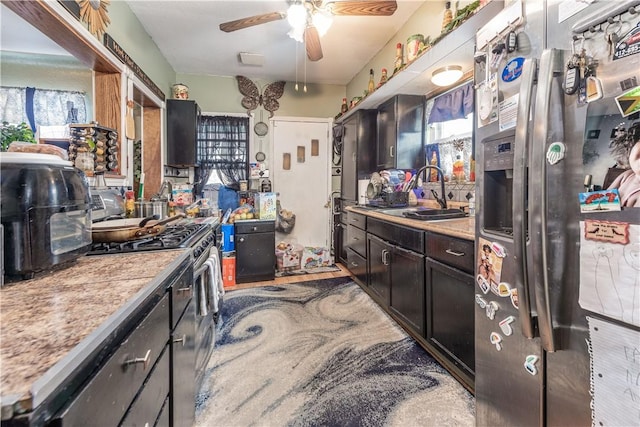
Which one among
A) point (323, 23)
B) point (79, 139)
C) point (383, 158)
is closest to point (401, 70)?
point (323, 23)

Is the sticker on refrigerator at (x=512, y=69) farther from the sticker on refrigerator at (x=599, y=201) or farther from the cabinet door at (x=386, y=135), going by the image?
the cabinet door at (x=386, y=135)

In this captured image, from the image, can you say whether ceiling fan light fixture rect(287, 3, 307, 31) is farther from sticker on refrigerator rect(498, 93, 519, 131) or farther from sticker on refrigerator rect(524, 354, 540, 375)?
sticker on refrigerator rect(524, 354, 540, 375)

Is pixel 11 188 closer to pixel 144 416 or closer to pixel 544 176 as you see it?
pixel 144 416

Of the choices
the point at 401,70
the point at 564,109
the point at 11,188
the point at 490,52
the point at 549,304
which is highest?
the point at 401,70

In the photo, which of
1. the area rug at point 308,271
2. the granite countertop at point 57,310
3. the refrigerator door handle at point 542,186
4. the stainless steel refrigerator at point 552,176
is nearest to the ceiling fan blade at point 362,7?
the stainless steel refrigerator at point 552,176

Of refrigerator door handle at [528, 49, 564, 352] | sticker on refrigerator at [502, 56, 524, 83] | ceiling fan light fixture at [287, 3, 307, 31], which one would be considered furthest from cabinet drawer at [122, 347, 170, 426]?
ceiling fan light fixture at [287, 3, 307, 31]

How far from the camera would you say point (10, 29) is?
8.66 ft

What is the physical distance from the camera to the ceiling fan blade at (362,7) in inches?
81.3

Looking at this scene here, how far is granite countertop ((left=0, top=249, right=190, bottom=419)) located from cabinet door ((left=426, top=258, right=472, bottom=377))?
1.43 m

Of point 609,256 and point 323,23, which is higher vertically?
point 323,23

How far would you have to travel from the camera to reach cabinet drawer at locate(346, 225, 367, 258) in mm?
3035

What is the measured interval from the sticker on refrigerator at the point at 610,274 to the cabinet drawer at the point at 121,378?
3.89ft

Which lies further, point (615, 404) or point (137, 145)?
point (137, 145)

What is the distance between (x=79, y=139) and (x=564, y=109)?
2.39 meters
